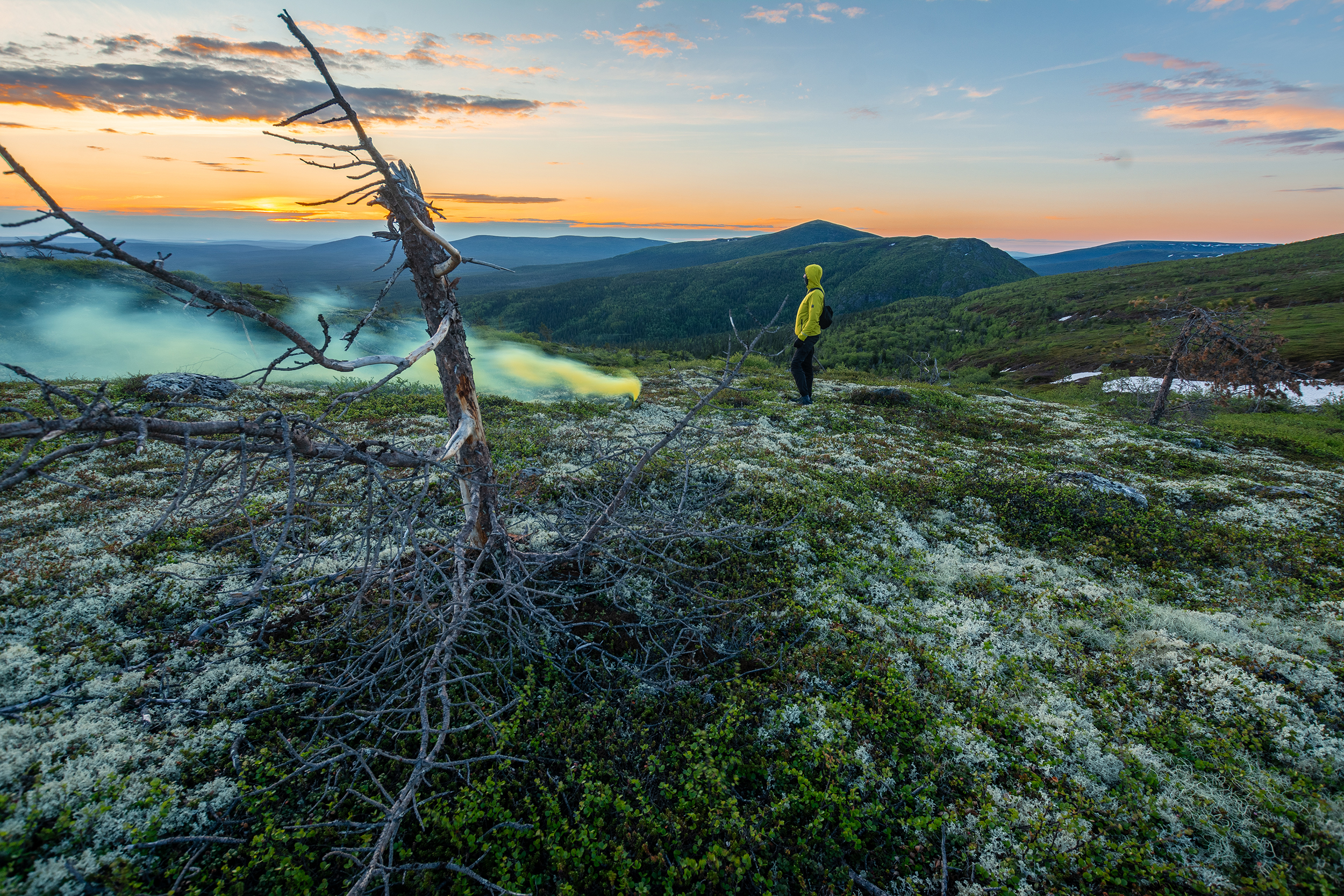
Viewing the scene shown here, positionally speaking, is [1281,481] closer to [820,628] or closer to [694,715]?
[820,628]

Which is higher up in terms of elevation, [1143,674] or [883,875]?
[1143,674]

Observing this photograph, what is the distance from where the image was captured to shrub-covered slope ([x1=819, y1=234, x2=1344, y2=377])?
47.7 metres

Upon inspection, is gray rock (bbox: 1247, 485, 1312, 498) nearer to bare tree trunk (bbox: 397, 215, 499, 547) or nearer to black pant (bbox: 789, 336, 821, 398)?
black pant (bbox: 789, 336, 821, 398)

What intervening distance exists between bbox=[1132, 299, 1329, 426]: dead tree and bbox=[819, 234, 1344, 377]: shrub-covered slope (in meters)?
24.5

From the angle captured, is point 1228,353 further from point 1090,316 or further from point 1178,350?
point 1090,316

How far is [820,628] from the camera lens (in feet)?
23.0

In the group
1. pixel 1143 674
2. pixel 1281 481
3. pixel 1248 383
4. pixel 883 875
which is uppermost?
pixel 1248 383

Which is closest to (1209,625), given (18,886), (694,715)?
(694,715)

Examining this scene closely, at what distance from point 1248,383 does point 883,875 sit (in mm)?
21377

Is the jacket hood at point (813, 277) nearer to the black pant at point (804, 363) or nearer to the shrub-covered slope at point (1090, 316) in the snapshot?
the black pant at point (804, 363)

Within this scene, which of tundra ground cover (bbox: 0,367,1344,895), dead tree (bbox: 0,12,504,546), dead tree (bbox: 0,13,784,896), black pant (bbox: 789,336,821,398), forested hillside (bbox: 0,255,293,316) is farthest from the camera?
forested hillside (bbox: 0,255,293,316)

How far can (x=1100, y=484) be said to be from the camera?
443 inches

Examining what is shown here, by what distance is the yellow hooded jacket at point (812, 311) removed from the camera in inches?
605

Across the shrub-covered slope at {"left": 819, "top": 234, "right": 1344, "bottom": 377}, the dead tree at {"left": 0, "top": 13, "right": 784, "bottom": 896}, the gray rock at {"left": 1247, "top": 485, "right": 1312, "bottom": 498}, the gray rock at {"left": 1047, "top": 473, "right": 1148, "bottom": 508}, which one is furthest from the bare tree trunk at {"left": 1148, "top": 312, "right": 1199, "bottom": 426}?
the shrub-covered slope at {"left": 819, "top": 234, "right": 1344, "bottom": 377}
